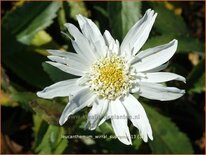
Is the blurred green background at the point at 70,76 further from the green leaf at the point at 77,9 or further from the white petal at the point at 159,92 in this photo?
the white petal at the point at 159,92

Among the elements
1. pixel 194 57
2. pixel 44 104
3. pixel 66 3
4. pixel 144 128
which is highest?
pixel 66 3

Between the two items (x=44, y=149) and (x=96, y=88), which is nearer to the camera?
(x=96, y=88)

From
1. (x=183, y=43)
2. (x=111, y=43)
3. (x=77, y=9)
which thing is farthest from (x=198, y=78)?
(x=111, y=43)

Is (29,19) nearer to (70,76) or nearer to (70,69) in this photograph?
(70,76)

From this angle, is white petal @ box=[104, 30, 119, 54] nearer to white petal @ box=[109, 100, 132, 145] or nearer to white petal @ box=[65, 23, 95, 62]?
white petal @ box=[65, 23, 95, 62]

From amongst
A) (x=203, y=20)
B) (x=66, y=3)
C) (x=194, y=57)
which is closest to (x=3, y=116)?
(x=66, y=3)

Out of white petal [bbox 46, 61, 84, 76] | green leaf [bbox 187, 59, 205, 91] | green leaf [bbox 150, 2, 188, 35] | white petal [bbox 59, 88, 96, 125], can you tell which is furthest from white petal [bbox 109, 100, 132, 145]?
green leaf [bbox 150, 2, 188, 35]

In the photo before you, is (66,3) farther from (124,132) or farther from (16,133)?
(124,132)

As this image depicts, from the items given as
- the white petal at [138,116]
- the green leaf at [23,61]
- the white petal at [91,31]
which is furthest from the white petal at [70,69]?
the green leaf at [23,61]
